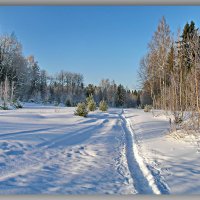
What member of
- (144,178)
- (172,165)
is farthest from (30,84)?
(144,178)

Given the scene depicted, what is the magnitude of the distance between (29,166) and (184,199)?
9.53 ft

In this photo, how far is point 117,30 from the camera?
25.3 ft

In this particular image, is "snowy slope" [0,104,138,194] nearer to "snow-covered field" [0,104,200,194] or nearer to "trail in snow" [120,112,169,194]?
"snow-covered field" [0,104,200,194]

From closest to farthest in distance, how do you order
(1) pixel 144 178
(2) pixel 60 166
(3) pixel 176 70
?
(1) pixel 144 178
(2) pixel 60 166
(3) pixel 176 70

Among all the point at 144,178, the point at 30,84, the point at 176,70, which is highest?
the point at 30,84

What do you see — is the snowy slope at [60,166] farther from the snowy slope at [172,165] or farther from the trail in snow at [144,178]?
the snowy slope at [172,165]

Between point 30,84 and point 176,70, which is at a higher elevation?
point 30,84

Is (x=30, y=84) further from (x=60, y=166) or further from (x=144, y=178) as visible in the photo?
(x=144, y=178)

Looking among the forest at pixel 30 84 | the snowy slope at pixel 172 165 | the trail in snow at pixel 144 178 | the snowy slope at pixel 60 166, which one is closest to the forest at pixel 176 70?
the snowy slope at pixel 172 165

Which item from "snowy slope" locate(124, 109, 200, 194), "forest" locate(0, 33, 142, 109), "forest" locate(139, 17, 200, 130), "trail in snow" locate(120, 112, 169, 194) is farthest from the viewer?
"forest" locate(0, 33, 142, 109)

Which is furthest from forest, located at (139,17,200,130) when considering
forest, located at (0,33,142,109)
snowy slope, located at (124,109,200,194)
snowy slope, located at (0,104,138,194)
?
forest, located at (0,33,142,109)

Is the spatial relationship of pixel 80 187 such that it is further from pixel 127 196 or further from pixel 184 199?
pixel 184 199

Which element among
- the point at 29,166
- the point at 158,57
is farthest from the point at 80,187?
the point at 158,57

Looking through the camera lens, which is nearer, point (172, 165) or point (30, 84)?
point (172, 165)
